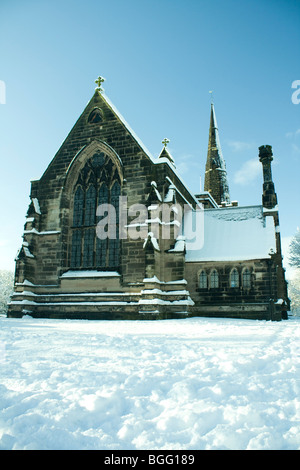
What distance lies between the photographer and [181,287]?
18516 mm

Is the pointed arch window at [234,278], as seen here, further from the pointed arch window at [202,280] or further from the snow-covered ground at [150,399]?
the snow-covered ground at [150,399]

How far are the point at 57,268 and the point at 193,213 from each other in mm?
10087

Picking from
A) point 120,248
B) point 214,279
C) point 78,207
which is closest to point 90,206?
point 78,207

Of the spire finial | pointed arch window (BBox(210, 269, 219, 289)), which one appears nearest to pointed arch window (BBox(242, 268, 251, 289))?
pointed arch window (BBox(210, 269, 219, 289))

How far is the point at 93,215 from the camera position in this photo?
20.4 meters

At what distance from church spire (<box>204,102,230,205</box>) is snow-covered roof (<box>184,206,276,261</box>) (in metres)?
12.7

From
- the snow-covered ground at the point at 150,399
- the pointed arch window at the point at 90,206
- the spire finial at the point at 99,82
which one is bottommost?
the snow-covered ground at the point at 150,399

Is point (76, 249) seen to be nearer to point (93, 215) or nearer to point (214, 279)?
point (93, 215)

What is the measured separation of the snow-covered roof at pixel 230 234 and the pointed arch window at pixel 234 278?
2.49 ft

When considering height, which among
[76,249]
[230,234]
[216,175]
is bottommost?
[76,249]

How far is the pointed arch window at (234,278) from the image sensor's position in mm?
20484

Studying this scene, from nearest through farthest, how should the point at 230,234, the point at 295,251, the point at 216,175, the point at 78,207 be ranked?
the point at 78,207 < the point at 230,234 < the point at 216,175 < the point at 295,251

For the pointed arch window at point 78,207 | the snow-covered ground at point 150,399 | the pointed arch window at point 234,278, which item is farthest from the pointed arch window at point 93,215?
the snow-covered ground at point 150,399

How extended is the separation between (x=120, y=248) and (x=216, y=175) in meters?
21.9
